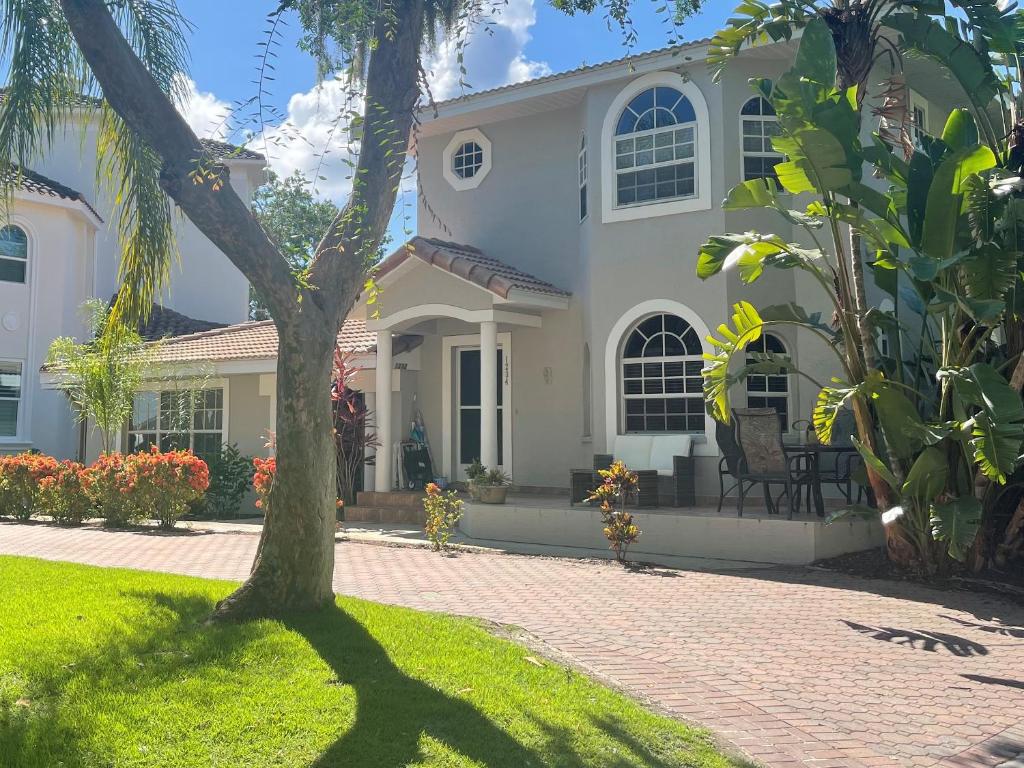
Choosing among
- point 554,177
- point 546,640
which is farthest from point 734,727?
point 554,177

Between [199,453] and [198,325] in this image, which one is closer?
[199,453]

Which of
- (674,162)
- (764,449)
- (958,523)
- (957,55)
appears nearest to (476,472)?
(764,449)

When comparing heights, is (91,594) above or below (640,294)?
below

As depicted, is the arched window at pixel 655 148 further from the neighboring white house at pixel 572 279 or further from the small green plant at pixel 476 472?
the small green plant at pixel 476 472

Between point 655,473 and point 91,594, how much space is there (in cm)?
707

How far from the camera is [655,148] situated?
1408 centimetres

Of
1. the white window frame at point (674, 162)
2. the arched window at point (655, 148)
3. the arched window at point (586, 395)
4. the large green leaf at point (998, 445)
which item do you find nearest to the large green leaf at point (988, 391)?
the large green leaf at point (998, 445)

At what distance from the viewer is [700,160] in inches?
539

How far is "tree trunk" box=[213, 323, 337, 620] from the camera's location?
6875mm

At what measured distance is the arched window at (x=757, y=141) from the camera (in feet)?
45.0

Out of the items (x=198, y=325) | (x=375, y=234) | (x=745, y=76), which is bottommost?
(x=375, y=234)

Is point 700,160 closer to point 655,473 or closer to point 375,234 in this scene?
point 655,473

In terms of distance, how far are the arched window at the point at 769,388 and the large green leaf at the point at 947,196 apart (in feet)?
17.1

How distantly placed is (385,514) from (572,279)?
479 centimetres
